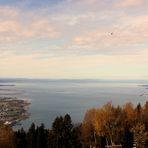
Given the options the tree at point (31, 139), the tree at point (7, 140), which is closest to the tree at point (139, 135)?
the tree at point (31, 139)

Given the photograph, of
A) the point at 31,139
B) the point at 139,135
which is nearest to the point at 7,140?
the point at 31,139

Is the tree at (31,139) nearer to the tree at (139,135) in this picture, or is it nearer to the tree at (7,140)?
the tree at (7,140)

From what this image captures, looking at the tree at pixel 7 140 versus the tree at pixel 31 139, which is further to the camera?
the tree at pixel 31 139

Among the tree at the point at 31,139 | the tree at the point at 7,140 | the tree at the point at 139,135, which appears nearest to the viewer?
the tree at the point at 139,135

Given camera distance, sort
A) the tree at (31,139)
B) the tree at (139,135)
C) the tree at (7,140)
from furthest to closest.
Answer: the tree at (31,139)
the tree at (7,140)
the tree at (139,135)

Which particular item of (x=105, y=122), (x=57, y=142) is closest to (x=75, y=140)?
(x=57, y=142)

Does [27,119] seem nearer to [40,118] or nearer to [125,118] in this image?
[40,118]

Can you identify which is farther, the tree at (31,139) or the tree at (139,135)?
the tree at (31,139)

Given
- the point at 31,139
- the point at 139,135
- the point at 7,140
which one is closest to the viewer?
the point at 139,135

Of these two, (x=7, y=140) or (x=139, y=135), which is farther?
(x=7, y=140)

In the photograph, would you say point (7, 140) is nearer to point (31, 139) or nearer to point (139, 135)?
point (31, 139)

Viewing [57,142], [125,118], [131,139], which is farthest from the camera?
[125,118]
